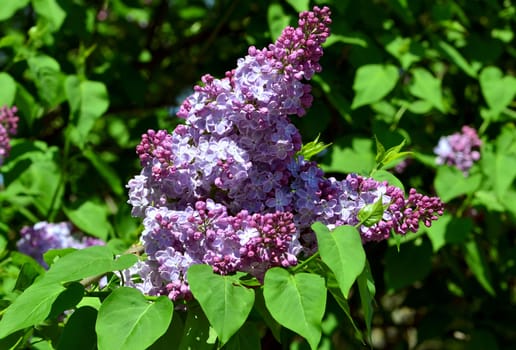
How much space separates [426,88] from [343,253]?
161 cm

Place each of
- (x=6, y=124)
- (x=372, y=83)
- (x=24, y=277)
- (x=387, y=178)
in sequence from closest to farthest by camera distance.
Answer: (x=387, y=178)
(x=24, y=277)
(x=6, y=124)
(x=372, y=83)

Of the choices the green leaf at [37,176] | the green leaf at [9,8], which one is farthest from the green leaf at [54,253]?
the green leaf at [9,8]

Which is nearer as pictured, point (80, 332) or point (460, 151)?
point (80, 332)

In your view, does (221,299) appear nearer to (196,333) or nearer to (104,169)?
(196,333)

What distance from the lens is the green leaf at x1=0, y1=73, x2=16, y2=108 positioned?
91.3 inches

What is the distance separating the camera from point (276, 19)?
256 centimetres

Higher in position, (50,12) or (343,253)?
(343,253)

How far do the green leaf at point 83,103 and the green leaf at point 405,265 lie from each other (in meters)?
1.09

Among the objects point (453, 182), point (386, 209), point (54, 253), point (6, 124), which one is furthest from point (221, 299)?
point (453, 182)

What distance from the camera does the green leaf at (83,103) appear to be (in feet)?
7.99

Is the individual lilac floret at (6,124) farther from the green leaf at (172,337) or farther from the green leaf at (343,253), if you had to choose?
the green leaf at (343,253)

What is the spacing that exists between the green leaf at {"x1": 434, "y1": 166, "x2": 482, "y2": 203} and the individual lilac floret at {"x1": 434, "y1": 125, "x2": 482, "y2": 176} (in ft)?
0.09

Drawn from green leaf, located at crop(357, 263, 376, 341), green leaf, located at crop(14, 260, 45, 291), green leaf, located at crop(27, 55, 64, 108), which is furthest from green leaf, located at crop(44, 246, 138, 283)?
green leaf, located at crop(27, 55, 64, 108)

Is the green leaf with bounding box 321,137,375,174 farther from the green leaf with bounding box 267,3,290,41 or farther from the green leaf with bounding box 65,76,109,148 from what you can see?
the green leaf with bounding box 65,76,109,148
